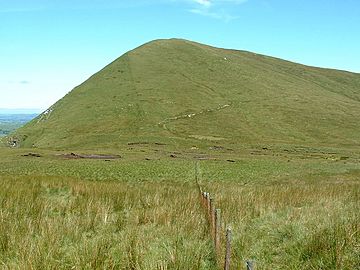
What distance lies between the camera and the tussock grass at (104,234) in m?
7.32

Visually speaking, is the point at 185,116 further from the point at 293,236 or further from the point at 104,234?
the point at 104,234

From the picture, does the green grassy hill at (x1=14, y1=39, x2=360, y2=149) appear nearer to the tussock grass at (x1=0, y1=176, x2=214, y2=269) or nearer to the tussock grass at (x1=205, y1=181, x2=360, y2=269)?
the tussock grass at (x1=0, y1=176, x2=214, y2=269)

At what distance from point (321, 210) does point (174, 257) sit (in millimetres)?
6229

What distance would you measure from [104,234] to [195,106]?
347 ft

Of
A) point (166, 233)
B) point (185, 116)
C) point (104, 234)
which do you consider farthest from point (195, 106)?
point (104, 234)

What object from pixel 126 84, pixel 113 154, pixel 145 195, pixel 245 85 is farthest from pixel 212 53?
pixel 145 195

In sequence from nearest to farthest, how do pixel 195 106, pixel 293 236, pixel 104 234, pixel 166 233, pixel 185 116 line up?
pixel 104 234 → pixel 293 236 → pixel 166 233 → pixel 185 116 → pixel 195 106

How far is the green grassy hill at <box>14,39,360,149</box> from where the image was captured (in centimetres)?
9556

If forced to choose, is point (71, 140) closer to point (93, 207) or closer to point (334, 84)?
point (93, 207)

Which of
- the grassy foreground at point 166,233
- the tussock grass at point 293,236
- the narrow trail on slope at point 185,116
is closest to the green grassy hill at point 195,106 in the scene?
the narrow trail on slope at point 185,116

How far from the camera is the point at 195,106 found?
114 meters

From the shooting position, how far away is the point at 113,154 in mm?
62094

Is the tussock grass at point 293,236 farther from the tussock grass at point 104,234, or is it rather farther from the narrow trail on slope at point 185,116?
the narrow trail on slope at point 185,116

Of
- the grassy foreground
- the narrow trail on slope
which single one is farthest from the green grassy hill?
the grassy foreground
